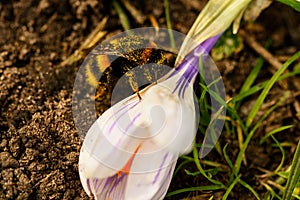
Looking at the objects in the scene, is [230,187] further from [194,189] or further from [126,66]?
[126,66]

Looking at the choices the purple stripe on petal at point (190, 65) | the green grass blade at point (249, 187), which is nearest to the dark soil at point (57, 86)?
the green grass blade at point (249, 187)

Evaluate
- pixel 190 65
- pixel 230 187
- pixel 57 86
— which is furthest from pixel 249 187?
pixel 57 86

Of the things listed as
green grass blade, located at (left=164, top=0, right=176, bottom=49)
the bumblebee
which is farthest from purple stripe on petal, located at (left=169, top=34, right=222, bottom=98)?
green grass blade, located at (left=164, top=0, right=176, bottom=49)

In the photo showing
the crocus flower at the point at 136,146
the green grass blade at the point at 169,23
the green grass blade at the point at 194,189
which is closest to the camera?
the crocus flower at the point at 136,146

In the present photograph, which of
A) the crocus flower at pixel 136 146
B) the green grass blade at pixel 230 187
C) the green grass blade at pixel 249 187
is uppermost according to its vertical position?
the crocus flower at pixel 136 146

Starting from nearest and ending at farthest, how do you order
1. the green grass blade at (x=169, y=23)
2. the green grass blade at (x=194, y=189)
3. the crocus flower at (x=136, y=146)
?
1. the crocus flower at (x=136, y=146)
2. the green grass blade at (x=194, y=189)
3. the green grass blade at (x=169, y=23)

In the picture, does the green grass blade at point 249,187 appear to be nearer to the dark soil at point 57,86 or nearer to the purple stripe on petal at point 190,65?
the dark soil at point 57,86

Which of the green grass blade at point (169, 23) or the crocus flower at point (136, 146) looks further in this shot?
the green grass blade at point (169, 23)
